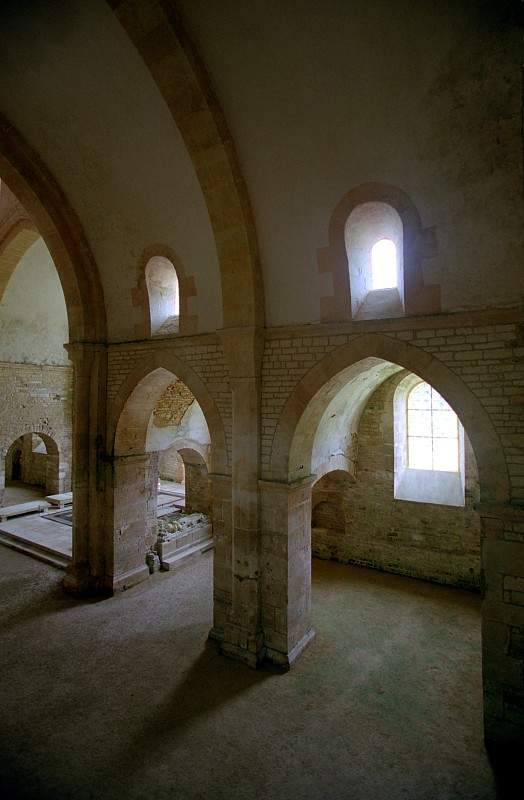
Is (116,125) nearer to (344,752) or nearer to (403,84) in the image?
(403,84)

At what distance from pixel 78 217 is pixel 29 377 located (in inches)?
299

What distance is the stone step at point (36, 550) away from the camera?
389 inches

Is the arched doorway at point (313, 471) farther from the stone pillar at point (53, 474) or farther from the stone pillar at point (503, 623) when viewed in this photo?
the stone pillar at point (53, 474)

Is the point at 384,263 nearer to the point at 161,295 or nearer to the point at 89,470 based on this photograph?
the point at 161,295

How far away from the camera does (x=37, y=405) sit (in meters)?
14.0

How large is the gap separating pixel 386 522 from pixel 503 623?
4955 millimetres

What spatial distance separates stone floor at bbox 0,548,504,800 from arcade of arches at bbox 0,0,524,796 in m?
0.57

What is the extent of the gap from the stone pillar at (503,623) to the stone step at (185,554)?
255 inches

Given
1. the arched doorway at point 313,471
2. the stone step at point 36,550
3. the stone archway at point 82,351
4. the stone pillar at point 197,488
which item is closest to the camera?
the arched doorway at point 313,471

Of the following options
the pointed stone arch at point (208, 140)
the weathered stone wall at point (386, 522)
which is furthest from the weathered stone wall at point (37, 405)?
the pointed stone arch at point (208, 140)

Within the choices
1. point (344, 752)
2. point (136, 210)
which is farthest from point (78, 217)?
point (344, 752)

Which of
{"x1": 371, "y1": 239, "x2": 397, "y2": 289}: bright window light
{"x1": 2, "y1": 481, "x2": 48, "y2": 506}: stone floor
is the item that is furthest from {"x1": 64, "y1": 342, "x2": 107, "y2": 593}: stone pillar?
{"x1": 2, "y1": 481, "x2": 48, "y2": 506}: stone floor

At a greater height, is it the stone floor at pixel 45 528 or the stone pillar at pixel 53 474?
the stone pillar at pixel 53 474

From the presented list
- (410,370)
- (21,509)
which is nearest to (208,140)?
(410,370)
